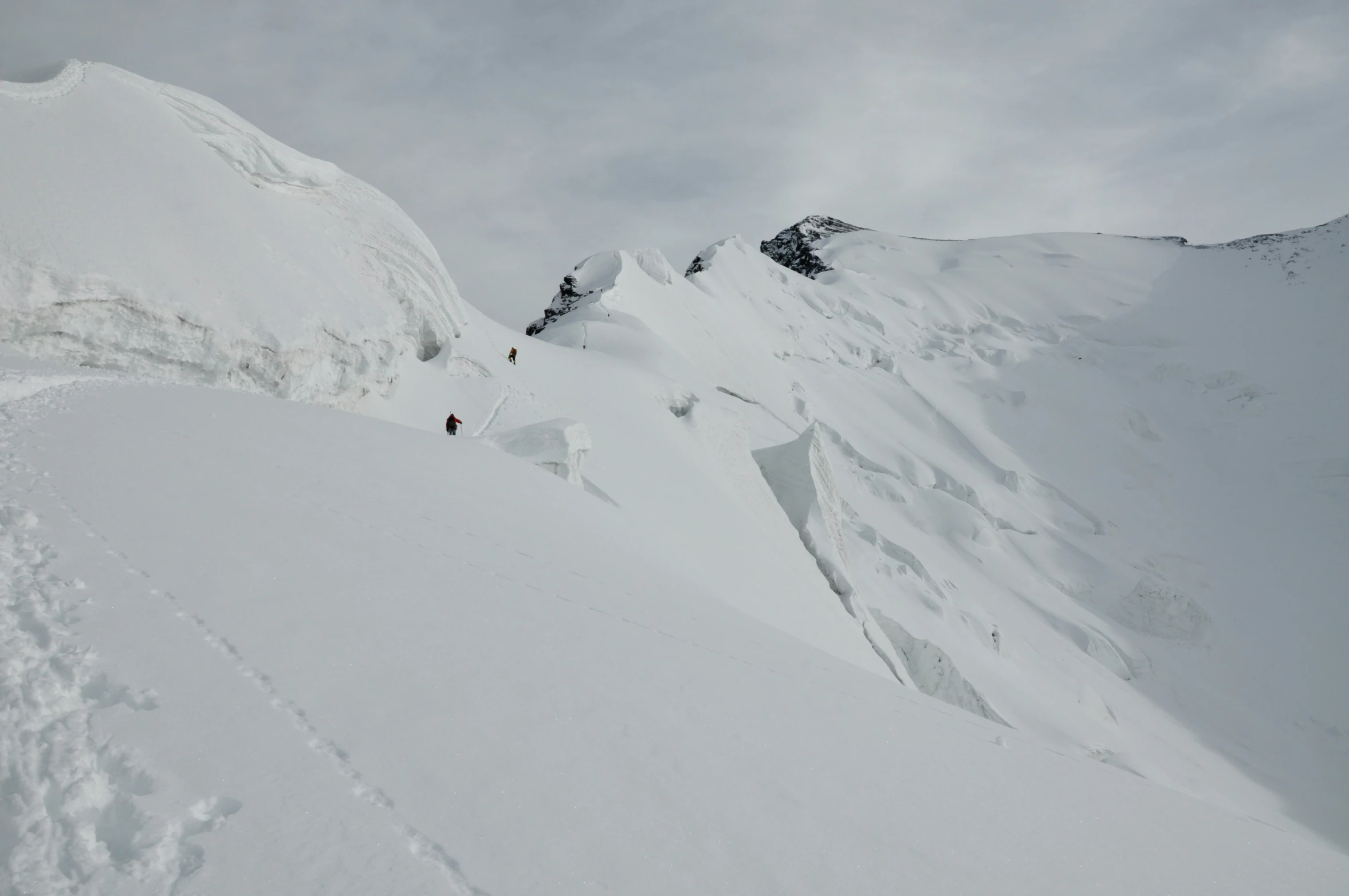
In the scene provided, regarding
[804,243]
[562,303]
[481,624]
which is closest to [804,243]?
[804,243]

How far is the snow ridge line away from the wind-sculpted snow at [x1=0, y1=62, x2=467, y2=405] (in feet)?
26.9

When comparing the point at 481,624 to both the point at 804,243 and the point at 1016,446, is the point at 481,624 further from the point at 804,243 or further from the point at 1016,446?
the point at 804,243

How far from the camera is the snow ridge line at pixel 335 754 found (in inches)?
122

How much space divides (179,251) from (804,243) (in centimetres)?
7615

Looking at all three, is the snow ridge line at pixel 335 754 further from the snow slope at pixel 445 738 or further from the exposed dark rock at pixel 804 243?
the exposed dark rock at pixel 804 243

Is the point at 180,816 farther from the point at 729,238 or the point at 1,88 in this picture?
the point at 729,238

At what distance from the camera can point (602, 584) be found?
7578 mm

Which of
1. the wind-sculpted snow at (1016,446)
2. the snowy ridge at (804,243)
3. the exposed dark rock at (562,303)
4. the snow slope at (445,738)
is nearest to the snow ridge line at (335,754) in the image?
the snow slope at (445,738)

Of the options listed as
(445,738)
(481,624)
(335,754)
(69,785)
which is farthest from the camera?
(481,624)

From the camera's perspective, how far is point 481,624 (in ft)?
18.2

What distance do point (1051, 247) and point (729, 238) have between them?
127 ft

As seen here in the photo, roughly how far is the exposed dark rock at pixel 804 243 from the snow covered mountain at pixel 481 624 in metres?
46.3

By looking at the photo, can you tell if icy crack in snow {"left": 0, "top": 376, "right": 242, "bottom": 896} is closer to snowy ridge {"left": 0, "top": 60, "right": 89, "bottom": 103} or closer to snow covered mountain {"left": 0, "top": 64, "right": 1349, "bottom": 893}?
snow covered mountain {"left": 0, "top": 64, "right": 1349, "bottom": 893}

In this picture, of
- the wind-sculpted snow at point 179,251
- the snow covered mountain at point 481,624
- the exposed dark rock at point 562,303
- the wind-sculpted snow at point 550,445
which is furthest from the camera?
the exposed dark rock at point 562,303
